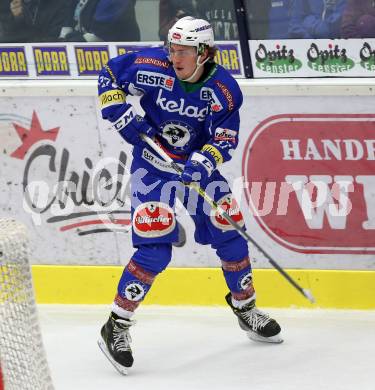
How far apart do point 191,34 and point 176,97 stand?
0.97 ft

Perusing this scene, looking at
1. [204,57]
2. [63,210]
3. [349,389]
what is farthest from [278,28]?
[349,389]

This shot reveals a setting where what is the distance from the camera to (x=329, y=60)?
577cm

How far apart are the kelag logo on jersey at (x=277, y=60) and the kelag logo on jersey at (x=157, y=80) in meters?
1.04

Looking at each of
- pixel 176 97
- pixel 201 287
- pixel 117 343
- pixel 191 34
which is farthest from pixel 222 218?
pixel 201 287

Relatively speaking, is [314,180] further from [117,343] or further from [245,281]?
[117,343]

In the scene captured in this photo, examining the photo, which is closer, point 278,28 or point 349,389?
point 349,389

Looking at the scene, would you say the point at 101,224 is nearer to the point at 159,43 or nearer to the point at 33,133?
the point at 33,133

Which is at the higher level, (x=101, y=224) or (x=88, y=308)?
(x=101, y=224)

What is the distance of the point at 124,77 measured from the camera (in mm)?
4977

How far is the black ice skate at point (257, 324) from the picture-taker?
17.3 ft

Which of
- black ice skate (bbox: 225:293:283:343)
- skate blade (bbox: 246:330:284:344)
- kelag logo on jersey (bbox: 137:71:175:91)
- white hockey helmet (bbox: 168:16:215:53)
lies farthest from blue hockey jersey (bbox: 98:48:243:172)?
skate blade (bbox: 246:330:284:344)

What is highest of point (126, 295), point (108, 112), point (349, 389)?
point (108, 112)

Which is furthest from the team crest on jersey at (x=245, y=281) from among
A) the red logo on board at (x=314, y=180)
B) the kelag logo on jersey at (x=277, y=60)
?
the kelag logo on jersey at (x=277, y=60)

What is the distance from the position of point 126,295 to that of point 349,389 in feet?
3.40
